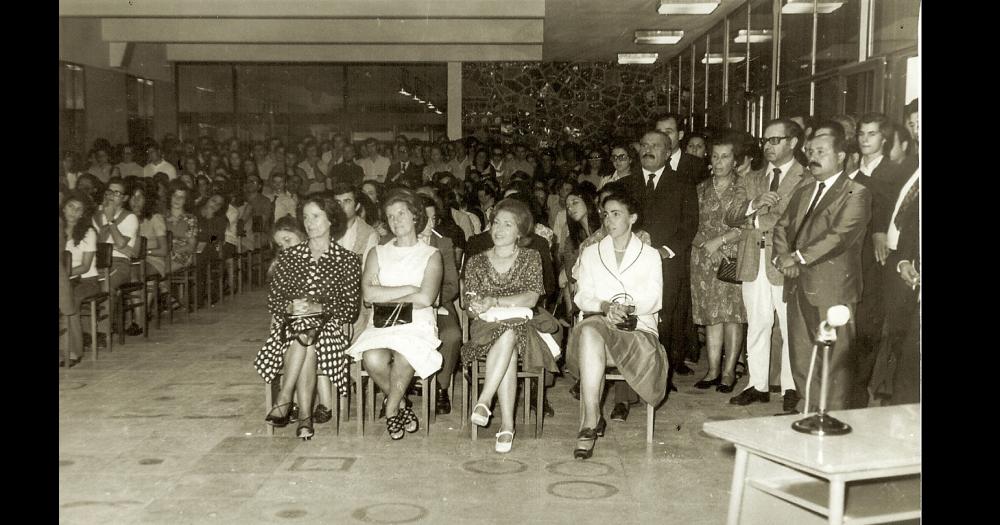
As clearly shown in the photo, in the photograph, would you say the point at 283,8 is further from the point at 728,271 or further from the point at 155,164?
the point at 728,271

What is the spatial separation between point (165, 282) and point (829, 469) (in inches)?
277

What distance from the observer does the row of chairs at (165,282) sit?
682 centimetres

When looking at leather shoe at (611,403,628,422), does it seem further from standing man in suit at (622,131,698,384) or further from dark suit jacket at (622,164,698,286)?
dark suit jacket at (622,164,698,286)

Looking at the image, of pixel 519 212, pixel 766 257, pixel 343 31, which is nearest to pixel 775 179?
pixel 766 257

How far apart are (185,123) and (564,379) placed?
441 inches

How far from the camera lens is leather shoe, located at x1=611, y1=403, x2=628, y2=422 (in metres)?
5.15

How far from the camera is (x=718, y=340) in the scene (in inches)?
233

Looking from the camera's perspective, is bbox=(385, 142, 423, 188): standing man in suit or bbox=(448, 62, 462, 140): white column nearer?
bbox=(385, 142, 423, 188): standing man in suit

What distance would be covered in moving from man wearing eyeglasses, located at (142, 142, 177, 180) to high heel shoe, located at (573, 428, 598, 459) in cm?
765

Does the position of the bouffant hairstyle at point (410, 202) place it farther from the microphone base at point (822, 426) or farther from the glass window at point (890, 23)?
the glass window at point (890, 23)

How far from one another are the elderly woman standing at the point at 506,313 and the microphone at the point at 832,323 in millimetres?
1782

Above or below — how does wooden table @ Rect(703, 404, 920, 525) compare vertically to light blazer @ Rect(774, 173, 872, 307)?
below

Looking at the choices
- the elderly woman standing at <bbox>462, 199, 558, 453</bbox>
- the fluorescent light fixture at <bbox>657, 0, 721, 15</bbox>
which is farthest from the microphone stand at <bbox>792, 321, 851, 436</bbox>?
the fluorescent light fixture at <bbox>657, 0, 721, 15</bbox>
